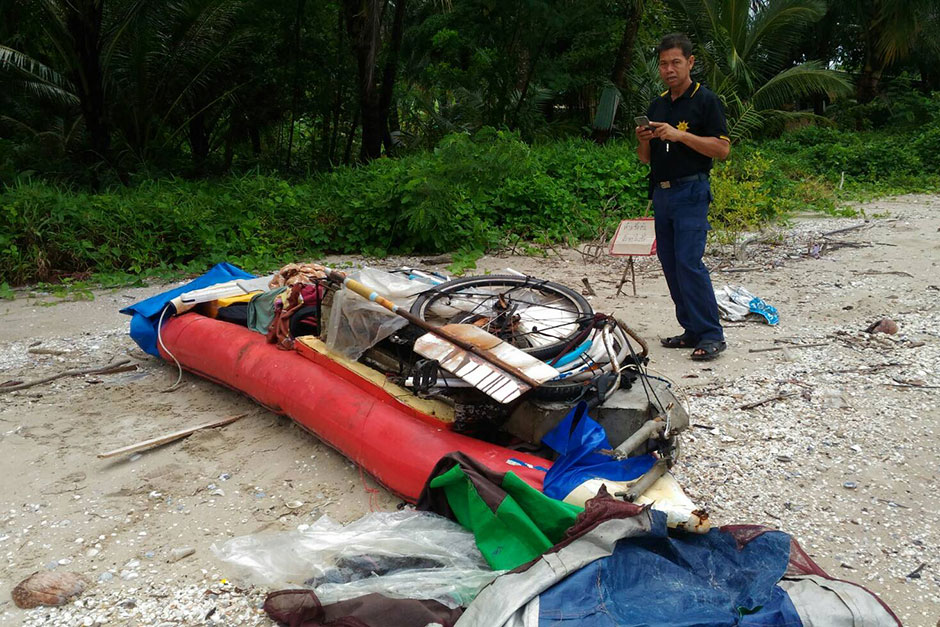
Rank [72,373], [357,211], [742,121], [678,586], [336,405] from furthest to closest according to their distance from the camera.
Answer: [742,121], [357,211], [72,373], [336,405], [678,586]

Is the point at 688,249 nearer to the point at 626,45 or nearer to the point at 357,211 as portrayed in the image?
the point at 357,211

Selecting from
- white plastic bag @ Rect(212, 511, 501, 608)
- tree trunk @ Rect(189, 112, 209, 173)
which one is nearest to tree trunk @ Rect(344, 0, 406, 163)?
tree trunk @ Rect(189, 112, 209, 173)

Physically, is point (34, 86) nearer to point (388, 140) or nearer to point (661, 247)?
point (388, 140)

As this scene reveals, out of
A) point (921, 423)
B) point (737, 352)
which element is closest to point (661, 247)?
point (737, 352)

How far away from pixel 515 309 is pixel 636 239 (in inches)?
79.5

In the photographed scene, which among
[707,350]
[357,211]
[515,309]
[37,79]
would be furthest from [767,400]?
[37,79]

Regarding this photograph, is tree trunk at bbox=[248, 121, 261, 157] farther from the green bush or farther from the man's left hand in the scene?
the man's left hand

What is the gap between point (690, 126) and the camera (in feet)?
14.7

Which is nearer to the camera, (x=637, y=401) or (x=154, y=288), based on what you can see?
(x=637, y=401)

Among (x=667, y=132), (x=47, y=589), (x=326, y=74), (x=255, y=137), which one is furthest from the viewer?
(x=255, y=137)

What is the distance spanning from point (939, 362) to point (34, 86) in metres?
12.5

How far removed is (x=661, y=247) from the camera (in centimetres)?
483

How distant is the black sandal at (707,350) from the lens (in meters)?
4.74

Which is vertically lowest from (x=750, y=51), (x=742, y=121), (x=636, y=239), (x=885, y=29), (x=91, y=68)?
(x=636, y=239)
